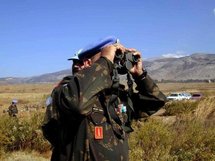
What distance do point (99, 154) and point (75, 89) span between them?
0.47m

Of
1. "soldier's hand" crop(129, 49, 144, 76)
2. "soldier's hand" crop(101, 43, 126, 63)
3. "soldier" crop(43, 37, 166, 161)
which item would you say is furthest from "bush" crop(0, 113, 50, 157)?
"soldier's hand" crop(101, 43, 126, 63)

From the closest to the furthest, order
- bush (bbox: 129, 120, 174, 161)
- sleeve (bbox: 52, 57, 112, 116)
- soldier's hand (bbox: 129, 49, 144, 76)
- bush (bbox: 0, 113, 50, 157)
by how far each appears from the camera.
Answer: sleeve (bbox: 52, 57, 112, 116) → soldier's hand (bbox: 129, 49, 144, 76) → bush (bbox: 129, 120, 174, 161) → bush (bbox: 0, 113, 50, 157)

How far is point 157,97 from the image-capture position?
3.36m

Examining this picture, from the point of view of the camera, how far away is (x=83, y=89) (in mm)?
2604

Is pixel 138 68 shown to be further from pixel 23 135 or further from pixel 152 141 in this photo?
pixel 23 135

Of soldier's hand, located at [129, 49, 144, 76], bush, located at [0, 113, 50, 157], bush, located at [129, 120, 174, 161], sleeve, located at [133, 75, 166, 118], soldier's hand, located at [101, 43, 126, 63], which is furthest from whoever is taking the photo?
bush, located at [0, 113, 50, 157]

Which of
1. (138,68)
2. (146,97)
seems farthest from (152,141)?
(138,68)

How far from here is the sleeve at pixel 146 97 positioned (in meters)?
3.30

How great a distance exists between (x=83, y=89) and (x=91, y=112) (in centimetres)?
21

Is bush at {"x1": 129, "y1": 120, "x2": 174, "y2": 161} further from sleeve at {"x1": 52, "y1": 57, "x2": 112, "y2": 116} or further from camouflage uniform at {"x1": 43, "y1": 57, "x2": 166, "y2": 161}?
sleeve at {"x1": 52, "y1": 57, "x2": 112, "y2": 116}

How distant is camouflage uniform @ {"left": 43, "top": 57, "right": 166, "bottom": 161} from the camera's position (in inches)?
103

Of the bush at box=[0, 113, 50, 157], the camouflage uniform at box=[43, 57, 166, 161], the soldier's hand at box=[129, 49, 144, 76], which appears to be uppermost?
the soldier's hand at box=[129, 49, 144, 76]

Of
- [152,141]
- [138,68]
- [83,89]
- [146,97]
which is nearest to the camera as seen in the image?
[83,89]

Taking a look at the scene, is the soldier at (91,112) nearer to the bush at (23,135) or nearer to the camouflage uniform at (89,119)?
the camouflage uniform at (89,119)
